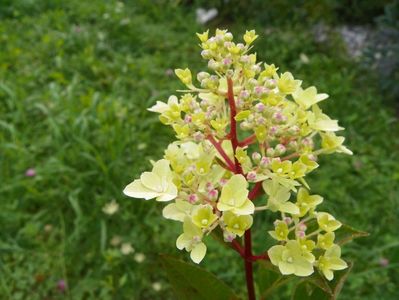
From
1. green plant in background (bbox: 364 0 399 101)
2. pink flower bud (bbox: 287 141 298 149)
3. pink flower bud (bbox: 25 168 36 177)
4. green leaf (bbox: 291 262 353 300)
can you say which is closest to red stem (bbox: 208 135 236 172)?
pink flower bud (bbox: 287 141 298 149)

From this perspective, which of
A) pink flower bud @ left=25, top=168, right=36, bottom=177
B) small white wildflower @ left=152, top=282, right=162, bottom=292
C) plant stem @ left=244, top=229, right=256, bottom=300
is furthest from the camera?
pink flower bud @ left=25, top=168, right=36, bottom=177

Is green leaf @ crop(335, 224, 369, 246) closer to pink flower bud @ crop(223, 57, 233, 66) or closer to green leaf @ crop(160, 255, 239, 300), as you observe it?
green leaf @ crop(160, 255, 239, 300)

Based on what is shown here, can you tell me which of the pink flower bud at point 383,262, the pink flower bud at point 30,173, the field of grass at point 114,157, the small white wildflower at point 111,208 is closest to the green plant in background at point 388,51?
the field of grass at point 114,157

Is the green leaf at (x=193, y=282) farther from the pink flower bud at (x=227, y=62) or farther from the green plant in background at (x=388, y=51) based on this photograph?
the green plant in background at (x=388, y=51)

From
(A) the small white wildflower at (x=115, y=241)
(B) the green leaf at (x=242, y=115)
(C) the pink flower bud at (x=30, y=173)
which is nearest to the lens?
(B) the green leaf at (x=242, y=115)

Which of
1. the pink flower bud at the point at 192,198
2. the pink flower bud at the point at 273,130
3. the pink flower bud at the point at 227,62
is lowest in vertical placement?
the pink flower bud at the point at 192,198
